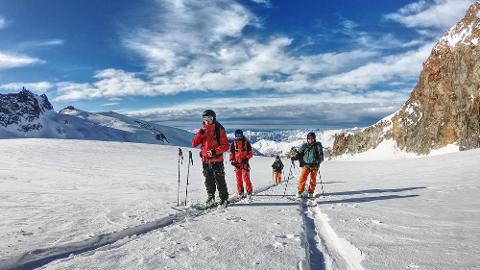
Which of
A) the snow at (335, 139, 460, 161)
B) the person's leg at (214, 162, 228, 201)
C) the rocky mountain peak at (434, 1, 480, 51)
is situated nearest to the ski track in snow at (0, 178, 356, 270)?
the person's leg at (214, 162, 228, 201)

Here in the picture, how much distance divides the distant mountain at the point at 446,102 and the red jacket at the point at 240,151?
5866 centimetres

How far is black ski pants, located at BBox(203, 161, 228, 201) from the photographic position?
36.1ft

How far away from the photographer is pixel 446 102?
74188 mm

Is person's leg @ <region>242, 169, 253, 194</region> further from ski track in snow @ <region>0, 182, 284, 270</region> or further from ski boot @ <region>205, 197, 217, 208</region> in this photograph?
ski track in snow @ <region>0, 182, 284, 270</region>

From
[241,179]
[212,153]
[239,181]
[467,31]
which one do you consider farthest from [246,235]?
[467,31]

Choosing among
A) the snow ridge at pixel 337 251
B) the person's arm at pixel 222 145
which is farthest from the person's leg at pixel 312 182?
the snow ridge at pixel 337 251

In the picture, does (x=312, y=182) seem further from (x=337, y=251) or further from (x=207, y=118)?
(x=337, y=251)

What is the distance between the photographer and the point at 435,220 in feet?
25.7

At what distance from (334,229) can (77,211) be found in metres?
5.85

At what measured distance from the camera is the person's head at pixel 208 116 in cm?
1080

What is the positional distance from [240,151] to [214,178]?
7.73 ft

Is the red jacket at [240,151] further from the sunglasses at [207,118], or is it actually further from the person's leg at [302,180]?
the sunglasses at [207,118]

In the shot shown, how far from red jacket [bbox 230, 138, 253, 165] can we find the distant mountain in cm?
5866

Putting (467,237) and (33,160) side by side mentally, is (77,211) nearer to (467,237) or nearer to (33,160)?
(467,237)
